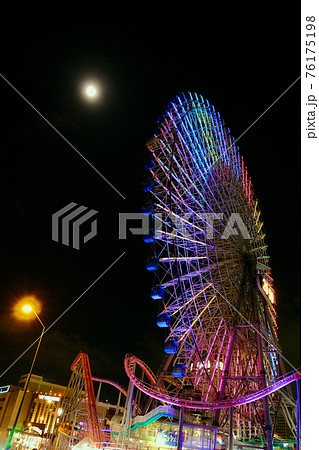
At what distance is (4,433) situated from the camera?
54781mm

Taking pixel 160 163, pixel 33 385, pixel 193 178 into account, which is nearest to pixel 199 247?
pixel 193 178

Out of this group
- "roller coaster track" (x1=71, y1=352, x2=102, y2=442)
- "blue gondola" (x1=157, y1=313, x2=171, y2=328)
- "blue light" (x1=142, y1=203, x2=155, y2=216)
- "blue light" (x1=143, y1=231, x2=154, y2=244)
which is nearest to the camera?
"roller coaster track" (x1=71, y1=352, x2=102, y2=442)

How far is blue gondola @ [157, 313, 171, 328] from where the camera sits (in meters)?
27.0

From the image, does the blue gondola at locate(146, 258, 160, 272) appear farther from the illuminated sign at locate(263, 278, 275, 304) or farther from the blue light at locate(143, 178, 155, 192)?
the illuminated sign at locate(263, 278, 275, 304)

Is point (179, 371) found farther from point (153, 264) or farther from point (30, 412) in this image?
point (30, 412)

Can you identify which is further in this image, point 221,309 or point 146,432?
point 221,309

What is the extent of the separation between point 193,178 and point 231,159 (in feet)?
19.4

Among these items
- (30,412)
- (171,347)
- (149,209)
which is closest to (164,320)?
(171,347)

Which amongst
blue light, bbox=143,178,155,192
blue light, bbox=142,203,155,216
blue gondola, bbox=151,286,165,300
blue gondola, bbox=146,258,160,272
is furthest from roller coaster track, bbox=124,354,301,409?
blue light, bbox=143,178,155,192

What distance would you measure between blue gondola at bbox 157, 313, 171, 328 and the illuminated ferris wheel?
57 mm

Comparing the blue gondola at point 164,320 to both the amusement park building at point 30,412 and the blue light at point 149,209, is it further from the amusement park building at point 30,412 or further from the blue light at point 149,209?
the amusement park building at point 30,412

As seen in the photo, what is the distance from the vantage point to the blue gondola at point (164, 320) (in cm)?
2698

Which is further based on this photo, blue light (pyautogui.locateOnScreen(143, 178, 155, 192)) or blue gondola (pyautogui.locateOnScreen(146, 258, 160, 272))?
blue light (pyautogui.locateOnScreen(143, 178, 155, 192))
